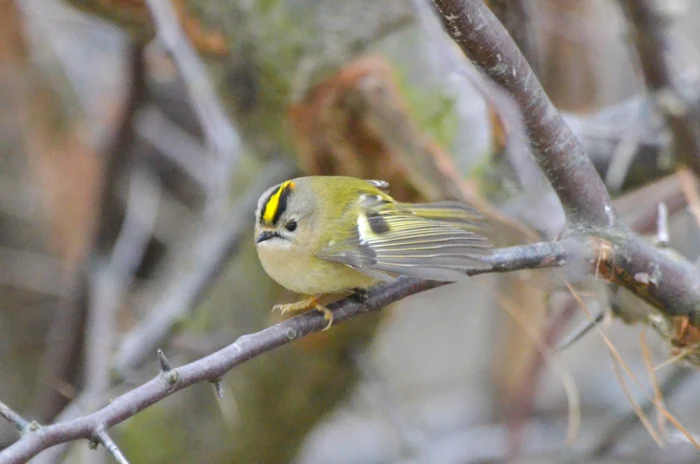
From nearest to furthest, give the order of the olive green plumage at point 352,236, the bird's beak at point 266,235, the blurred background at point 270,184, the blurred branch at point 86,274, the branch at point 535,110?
the branch at point 535,110 → the olive green plumage at point 352,236 → the bird's beak at point 266,235 → the blurred background at point 270,184 → the blurred branch at point 86,274

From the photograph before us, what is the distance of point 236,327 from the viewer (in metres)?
2.28

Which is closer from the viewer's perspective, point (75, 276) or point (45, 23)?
point (75, 276)

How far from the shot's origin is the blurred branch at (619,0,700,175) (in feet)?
5.80

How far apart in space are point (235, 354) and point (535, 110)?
21.1 inches

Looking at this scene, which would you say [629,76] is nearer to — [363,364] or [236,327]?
[363,364]

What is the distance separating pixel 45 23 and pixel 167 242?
92cm

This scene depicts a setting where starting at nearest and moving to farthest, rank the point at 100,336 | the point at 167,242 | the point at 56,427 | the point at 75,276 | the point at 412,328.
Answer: the point at 56,427, the point at 100,336, the point at 75,276, the point at 167,242, the point at 412,328

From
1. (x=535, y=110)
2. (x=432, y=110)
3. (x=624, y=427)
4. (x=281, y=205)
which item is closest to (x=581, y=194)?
(x=535, y=110)

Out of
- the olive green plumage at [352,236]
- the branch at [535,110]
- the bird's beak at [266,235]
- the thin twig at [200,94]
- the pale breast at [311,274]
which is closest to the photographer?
the branch at [535,110]

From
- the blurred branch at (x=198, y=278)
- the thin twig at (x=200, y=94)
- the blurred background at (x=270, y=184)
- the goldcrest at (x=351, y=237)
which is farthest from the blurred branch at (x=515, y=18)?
the blurred branch at (x=198, y=278)

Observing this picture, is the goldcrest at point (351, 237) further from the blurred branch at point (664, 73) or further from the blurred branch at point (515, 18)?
the blurred branch at point (664, 73)

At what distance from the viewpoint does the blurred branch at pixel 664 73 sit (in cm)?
177

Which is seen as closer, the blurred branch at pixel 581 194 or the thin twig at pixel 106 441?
the thin twig at pixel 106 441

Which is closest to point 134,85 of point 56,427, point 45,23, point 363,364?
point 45,23
